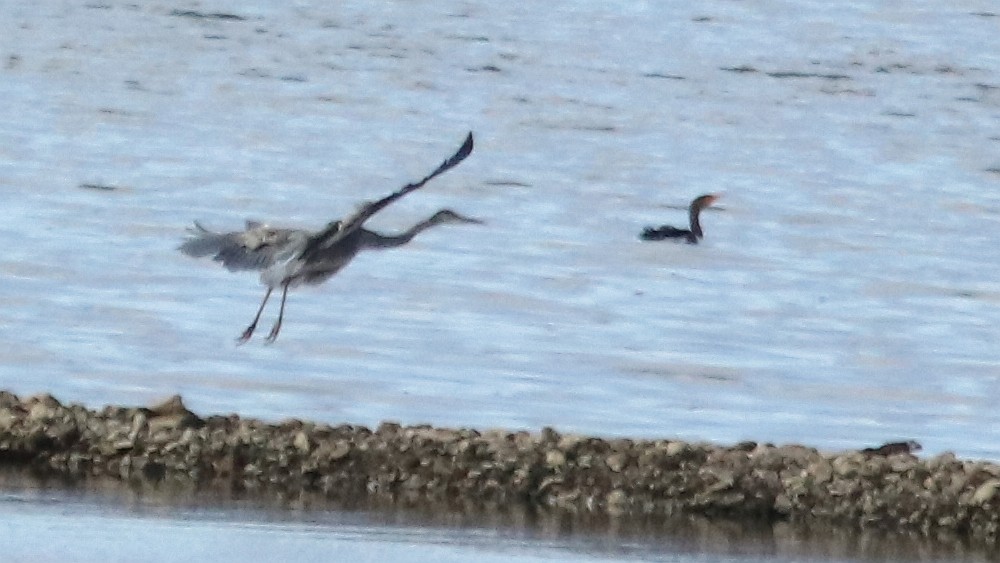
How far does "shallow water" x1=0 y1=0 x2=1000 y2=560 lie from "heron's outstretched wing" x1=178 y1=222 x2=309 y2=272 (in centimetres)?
162

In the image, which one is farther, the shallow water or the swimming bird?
the swimming bird

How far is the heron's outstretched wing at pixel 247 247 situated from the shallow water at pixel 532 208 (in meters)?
1.62

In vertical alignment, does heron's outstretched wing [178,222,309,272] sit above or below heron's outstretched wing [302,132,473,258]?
below

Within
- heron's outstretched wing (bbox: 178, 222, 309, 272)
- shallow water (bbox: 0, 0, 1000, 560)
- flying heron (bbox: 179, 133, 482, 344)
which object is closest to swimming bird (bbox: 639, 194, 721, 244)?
shallow water (bbox: 0, 0, 1000, 560)

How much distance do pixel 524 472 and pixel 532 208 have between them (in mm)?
15199

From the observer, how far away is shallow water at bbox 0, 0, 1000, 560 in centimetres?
1644

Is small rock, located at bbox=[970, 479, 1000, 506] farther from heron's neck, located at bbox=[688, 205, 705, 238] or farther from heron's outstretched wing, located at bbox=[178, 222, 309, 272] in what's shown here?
heron's neck, located at bbox=[688, 205, 705, 238]

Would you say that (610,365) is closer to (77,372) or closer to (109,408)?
(77,372)

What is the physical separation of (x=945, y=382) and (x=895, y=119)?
59.7 feet

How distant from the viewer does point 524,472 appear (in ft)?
39.7

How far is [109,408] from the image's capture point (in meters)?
12.9

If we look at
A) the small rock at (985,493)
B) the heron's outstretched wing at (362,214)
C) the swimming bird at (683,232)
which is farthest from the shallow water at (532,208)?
the small rock at (985,493)

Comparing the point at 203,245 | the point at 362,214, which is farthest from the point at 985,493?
the point at 203,245

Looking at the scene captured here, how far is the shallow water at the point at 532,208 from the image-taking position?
16.4m
